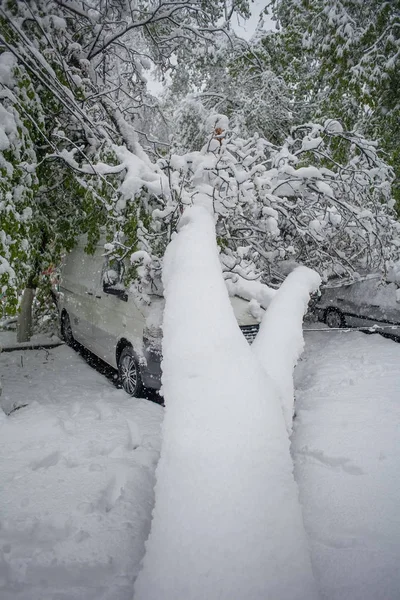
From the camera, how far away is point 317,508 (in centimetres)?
214

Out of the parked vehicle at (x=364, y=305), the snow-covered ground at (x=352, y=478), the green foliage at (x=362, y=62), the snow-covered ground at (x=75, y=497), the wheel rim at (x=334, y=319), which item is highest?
the green foliage at (x=362, y=62)

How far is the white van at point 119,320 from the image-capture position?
4.48 metres

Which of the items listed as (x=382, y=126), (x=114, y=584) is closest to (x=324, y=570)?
(x=114, y=584)

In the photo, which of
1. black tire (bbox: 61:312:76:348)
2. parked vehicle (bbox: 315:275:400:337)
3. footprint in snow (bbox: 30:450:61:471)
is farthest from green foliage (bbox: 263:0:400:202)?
footprint in snow (bbox: 30:450:61:471)

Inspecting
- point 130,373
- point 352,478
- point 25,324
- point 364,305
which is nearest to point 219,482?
point 352,478

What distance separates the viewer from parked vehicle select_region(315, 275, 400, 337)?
7641 millimetres

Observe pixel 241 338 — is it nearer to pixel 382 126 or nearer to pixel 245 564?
pixel 245 564

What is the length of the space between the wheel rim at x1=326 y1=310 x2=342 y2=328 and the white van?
488 cm

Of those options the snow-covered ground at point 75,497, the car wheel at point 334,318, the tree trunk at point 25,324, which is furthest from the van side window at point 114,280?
the car wheel at point 334,318

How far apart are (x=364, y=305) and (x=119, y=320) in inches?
229

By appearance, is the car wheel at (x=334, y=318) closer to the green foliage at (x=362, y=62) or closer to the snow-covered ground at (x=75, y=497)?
the green foliage at (x=362, y=62)

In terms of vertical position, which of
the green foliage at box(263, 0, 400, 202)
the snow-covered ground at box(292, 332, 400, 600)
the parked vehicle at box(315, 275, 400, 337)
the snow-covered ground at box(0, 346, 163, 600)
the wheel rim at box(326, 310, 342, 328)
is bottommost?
the snow-covered ground at box(0, 346, 163, 600)

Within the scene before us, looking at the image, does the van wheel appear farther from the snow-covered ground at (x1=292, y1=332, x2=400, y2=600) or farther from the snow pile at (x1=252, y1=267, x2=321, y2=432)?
the snow pile at (x1=252, y1=267, x2=321, y2=432)

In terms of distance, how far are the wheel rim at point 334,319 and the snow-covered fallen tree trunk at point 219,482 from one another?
790cm
